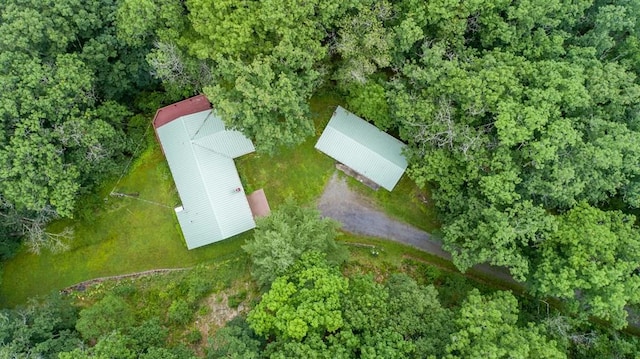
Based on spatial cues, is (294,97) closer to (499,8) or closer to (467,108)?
(467,108)

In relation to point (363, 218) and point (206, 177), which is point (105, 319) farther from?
point (363, 218)

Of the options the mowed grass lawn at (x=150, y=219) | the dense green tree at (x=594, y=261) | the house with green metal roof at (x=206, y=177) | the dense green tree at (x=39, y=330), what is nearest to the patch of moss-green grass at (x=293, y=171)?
the mowed grass lawn at (x=150, y=219)

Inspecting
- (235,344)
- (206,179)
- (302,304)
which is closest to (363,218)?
(302,304)

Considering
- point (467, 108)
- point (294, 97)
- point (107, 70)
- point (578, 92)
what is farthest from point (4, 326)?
point (578, 92)

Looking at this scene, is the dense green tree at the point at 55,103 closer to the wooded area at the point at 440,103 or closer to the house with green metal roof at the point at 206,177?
the wooded area at the point at 440,103

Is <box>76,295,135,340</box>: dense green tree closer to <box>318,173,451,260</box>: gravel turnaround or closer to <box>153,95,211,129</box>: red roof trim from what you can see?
<box>153,95,211,129</box>: red roof trim

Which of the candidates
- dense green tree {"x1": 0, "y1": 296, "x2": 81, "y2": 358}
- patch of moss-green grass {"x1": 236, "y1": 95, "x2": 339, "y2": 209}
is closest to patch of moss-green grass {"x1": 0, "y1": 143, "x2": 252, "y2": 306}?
dense green tree {"x1": 0, "y1": 296, "x2": 81, "y2": 358}
